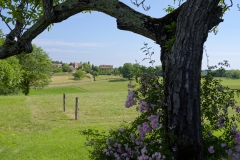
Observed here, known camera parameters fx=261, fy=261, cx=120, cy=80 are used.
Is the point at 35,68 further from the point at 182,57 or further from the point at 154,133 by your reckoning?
the point at 182,57

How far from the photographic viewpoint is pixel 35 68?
4209 centimetres

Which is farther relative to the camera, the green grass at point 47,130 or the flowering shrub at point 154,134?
the green grass at point 47,130

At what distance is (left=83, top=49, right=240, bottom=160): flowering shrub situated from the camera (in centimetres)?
304

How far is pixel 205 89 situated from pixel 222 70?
1.87 feet

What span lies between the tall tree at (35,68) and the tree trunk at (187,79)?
3965cm

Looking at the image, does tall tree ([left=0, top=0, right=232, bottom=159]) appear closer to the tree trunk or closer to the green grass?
the tree trunk

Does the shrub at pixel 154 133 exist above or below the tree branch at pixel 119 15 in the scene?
below

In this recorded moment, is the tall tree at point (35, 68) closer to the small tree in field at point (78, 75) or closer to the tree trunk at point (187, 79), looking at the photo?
the tree trunk at point (187, 79)

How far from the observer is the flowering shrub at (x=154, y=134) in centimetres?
304

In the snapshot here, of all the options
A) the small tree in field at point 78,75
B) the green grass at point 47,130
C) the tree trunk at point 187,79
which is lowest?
the green grass at point 47,130

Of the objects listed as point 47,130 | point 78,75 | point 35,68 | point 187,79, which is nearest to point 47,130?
point 47,130

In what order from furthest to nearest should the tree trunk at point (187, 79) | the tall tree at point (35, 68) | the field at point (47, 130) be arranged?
the tall tree at point (35, 68)
the field at point (47, 130)
the tree trunk at point (187, 79)

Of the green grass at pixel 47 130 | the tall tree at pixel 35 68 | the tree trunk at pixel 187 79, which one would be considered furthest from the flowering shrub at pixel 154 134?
the tall tree at pixel 35 68

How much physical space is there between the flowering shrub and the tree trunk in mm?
184
